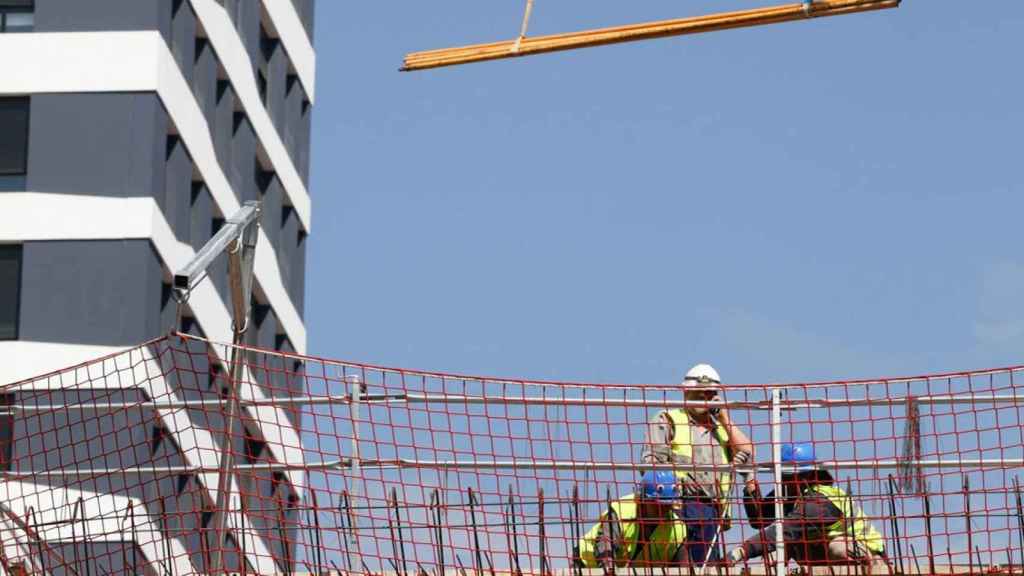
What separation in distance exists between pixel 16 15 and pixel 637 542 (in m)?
25.4

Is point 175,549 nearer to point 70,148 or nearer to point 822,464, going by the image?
point 70,148

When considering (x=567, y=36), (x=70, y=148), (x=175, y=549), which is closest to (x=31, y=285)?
(x=70, y=148)

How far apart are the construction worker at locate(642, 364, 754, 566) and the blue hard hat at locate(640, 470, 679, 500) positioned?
60mm

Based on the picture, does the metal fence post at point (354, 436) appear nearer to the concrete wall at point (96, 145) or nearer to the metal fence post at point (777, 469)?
the metal fence post at point (777, 469)

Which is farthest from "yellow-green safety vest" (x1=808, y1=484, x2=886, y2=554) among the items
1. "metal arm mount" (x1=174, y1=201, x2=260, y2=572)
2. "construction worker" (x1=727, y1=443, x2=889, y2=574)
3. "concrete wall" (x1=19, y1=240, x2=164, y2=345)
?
"concrete wall" (x1=19, y1=240, x2=164, y2=345)

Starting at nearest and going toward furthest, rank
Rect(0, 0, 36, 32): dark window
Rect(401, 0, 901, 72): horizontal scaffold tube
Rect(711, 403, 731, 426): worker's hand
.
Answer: Rect(711, 403, 731, 426): worker's hand
Rect(401, 0, 901, 72): horizontal scaffold tube
Rect(0, 0, 36, 32): dark window

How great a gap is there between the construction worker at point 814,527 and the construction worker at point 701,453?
0.17 m

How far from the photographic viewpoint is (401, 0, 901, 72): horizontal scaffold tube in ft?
66.1

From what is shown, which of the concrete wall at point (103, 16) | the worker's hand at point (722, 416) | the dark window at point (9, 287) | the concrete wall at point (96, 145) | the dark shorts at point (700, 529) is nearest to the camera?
the dark shorts at point (700, 529)

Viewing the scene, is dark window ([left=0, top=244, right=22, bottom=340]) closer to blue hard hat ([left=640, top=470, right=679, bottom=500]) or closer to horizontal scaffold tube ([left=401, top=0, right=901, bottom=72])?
horizontal scaffold tube ([left=401, top=0, right=901, bottom=72])

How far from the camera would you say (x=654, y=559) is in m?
15.7

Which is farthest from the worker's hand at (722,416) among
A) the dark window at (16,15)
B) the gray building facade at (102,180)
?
the dark window at (16,15)

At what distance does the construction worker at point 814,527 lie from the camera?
51.4ft

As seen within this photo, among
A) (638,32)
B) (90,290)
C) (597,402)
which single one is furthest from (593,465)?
(90,290)
